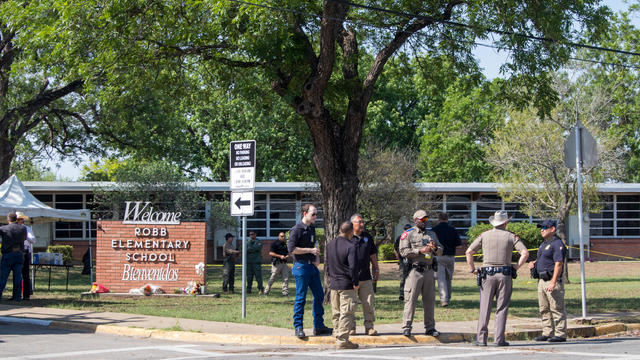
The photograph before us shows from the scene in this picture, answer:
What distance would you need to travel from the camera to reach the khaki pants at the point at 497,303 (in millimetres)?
10375

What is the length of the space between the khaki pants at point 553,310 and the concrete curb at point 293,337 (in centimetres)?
62

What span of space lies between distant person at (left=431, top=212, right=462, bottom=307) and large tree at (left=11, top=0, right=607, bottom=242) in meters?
2.23

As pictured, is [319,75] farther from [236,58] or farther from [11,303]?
[11,303]

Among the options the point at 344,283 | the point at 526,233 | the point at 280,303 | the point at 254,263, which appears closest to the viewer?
the point at 344,283

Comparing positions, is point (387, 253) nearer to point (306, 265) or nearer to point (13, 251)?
point (13, 251)

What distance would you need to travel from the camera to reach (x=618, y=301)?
16.5 metres

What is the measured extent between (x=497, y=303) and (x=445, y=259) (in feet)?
17.4

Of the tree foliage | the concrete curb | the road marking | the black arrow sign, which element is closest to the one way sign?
the black arrow sign

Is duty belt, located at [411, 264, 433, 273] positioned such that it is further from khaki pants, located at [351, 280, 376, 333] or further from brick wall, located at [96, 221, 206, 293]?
brick wall, located at [96, 221, 206, 293]

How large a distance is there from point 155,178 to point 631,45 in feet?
94.8

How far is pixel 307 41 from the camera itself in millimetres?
14945

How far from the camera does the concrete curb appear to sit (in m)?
10.7

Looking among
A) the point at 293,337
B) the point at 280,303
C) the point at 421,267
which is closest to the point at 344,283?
the point at 293,337

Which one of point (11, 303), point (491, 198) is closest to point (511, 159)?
point (491, 198)
